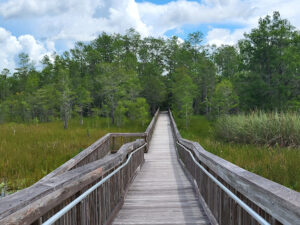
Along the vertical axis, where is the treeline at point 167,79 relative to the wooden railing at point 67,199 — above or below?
above

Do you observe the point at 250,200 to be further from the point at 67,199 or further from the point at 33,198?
the point at 33,198

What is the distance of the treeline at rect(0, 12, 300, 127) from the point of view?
96.2 ft

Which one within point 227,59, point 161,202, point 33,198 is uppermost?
point 227,59

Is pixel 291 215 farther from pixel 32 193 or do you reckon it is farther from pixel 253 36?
pixel 253 36

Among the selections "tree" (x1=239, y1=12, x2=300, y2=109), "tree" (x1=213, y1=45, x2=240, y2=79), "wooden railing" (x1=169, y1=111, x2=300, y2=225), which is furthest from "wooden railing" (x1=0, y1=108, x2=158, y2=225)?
"tree" (x1=213, y1=45, x2=240, y2=79)

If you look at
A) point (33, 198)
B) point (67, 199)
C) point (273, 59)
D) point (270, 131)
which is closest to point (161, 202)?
point (67, 199)

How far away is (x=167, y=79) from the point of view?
56.8 metres

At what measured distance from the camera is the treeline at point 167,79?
29328mm

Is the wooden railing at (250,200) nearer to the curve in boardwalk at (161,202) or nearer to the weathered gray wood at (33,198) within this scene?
the curve in boardwalk at (161,202)

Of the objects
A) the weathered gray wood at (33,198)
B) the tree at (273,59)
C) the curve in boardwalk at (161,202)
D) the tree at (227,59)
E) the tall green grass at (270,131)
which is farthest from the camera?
the tree at (227,59)

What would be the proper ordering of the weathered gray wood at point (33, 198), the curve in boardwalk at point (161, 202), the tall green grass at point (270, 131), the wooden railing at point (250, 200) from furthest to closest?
the tall green grass at point (270, 131), the curve in boardwalk at point (161, 202), the wooden railing at point (250, 200), the weathered gray wood at point (33, 198)

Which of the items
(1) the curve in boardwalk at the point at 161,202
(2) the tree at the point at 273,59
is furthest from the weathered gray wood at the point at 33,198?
(2) the tree at the point at 273,59

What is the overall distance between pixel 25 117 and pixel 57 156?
36679 mm

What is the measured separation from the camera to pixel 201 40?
56406mm
